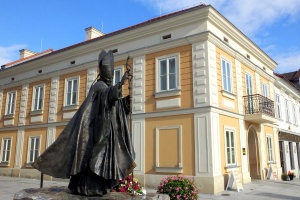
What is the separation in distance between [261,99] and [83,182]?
1324cm

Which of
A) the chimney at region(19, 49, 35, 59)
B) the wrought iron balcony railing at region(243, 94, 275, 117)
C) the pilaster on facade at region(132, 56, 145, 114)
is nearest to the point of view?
the pilaster on facade at region(132, 56, 145, 114)

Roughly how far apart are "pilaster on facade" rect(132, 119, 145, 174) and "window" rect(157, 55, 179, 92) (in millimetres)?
1995

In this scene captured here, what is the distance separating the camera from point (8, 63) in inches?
1011

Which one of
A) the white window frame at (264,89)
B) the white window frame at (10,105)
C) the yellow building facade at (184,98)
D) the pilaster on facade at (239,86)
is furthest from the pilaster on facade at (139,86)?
the white window frame at (10,105)

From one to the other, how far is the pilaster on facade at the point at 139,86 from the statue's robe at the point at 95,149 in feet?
30.7

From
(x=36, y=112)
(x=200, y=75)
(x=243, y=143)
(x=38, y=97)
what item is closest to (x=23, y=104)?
(x=38, y=97)

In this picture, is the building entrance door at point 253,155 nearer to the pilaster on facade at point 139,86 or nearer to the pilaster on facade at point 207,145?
the pilaster on facade at point 207,145

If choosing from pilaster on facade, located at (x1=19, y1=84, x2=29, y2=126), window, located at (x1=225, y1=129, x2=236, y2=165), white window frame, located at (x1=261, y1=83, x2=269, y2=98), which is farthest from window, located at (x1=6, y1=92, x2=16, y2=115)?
white window frame, located at (x1=261, y1=83, x2=269, y2=98)

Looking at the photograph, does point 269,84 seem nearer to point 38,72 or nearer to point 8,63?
point 38,72

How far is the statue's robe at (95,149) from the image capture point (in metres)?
4.16

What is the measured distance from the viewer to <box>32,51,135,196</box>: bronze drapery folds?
4156 millimetres

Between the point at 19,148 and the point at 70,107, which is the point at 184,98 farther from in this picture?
the point at 19,148

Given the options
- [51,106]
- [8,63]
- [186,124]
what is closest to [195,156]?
[186,124]

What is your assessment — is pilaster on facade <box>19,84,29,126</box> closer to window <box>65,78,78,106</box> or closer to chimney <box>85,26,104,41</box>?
window <box>65,78,78,106</box>
